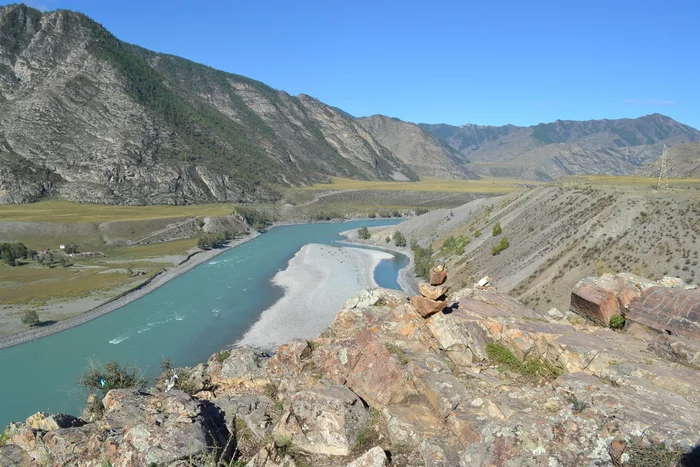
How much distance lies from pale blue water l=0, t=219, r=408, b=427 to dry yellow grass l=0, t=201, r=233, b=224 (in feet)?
161

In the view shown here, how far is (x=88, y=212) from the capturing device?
120 metres

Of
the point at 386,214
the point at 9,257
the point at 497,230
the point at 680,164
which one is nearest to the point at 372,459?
the point at 497,230

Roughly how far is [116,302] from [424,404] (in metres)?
56.8

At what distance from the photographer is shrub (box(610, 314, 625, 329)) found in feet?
50.9

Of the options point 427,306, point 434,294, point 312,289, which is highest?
point 434,294

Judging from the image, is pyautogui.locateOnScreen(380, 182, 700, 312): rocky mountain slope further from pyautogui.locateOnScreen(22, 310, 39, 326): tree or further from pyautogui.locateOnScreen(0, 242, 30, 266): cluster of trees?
pyautogui.locateOnScreen(0, 242, 30, 266): cluster of trees

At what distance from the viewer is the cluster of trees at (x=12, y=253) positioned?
75.6 metres

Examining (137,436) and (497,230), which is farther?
(497,230)

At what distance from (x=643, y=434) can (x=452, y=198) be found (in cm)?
19632

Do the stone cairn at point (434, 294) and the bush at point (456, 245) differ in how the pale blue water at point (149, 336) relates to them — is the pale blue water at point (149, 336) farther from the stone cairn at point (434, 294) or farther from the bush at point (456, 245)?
the stone cairn at point (434, 294)

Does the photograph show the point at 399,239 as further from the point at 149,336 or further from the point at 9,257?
the point at 9,257

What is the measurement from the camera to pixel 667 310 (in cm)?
1469

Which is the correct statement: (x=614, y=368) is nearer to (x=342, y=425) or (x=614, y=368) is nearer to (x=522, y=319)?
(x=522, y=319)

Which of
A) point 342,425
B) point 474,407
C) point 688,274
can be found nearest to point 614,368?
point 474,407
